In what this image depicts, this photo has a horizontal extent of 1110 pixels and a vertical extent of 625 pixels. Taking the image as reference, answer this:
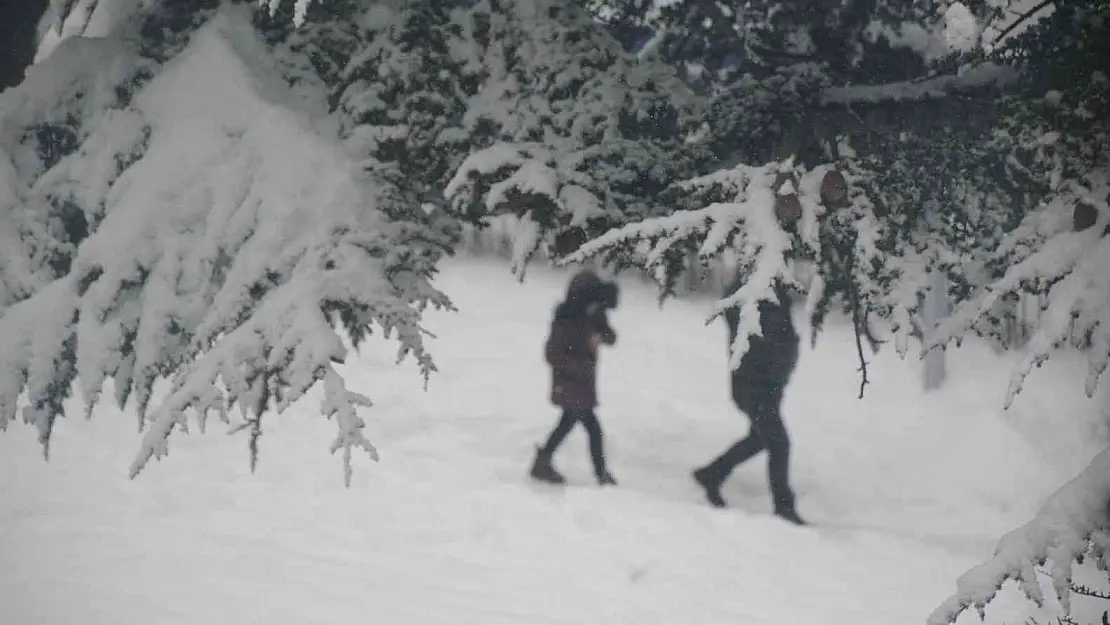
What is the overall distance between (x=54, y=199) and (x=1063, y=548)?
10.0 feet

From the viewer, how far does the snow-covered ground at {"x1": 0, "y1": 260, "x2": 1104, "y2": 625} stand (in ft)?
11.1

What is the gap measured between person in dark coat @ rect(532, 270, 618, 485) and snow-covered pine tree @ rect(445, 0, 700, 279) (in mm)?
1707

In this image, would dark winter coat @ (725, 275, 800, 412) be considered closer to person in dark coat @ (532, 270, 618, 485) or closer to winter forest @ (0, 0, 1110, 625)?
winter forest @ (0, 0, 1110, 625)

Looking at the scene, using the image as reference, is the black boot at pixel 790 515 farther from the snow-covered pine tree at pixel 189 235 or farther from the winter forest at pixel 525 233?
the snow-covered pine tree at pixel 189 235

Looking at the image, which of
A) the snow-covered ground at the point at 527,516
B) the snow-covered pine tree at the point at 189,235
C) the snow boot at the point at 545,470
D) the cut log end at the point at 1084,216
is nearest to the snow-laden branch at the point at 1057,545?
the cut log end at the point at 1084,216

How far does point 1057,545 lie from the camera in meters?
1.74

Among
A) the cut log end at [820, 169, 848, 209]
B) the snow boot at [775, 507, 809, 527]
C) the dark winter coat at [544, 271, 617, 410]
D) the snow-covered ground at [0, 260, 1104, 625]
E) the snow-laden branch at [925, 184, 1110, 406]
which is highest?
the cut log end at [820, 169, 848, 209]

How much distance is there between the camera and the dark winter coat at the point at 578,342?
4336 mm

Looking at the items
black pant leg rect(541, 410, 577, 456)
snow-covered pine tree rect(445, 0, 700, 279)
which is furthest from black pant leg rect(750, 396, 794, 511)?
snow-covered pine tree rect(445, 0, 700, 279)

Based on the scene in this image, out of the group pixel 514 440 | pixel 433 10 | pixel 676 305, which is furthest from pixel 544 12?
pixel 676 305

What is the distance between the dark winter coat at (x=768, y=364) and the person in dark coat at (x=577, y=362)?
0.81 m

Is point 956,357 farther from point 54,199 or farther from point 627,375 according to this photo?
point 54,199

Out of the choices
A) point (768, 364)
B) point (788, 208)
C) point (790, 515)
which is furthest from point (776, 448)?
point (788, 208)

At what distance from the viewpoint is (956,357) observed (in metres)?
7.54
